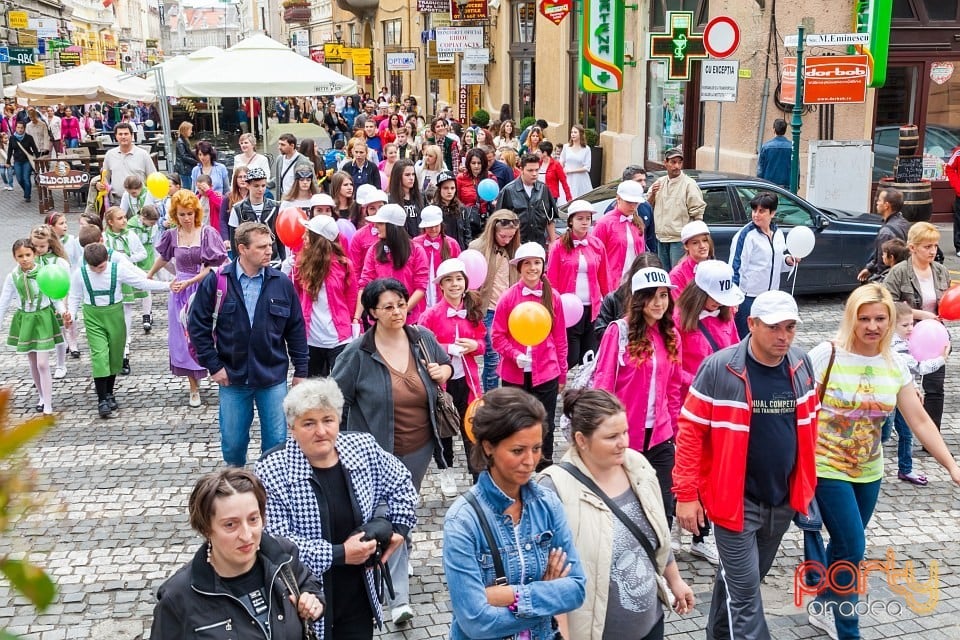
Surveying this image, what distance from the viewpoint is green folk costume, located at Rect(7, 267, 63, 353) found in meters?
8.59

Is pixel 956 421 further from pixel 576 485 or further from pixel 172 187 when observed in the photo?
pixel 172 187

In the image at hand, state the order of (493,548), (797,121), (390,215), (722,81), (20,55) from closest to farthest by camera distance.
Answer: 1. (493,548)
2. (390,215)
3. (722,81)
4. (797,121)
5. (20,55)

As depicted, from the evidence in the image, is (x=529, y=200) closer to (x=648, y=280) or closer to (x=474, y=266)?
(x=474, y=266)

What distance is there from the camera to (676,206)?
11.3 metres

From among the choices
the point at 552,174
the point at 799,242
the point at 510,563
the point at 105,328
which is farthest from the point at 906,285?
the point at 552,174

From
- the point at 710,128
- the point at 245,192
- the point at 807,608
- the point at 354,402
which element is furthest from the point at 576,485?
the point at 710,128

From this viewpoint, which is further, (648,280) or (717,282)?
(717,282)

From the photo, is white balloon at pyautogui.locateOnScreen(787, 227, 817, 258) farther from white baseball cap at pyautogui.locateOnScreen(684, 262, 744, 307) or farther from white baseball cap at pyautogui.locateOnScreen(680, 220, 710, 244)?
white baseball cap at pyautogui.locateOnScreen(684, 262, 744, 307)

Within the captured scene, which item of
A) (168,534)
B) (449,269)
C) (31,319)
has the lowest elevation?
(168,534)

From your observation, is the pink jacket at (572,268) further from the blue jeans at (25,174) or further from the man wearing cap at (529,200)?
the blue jeans at (25,174)

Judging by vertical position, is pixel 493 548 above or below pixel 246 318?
below

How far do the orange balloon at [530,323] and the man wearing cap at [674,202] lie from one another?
5.36 m

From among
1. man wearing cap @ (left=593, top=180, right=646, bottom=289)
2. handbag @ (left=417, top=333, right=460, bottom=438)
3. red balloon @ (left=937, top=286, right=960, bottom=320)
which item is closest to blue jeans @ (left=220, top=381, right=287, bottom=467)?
handbag @ (left=417, top=333, right=460, bottom=438)

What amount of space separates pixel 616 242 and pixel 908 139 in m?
9.32
